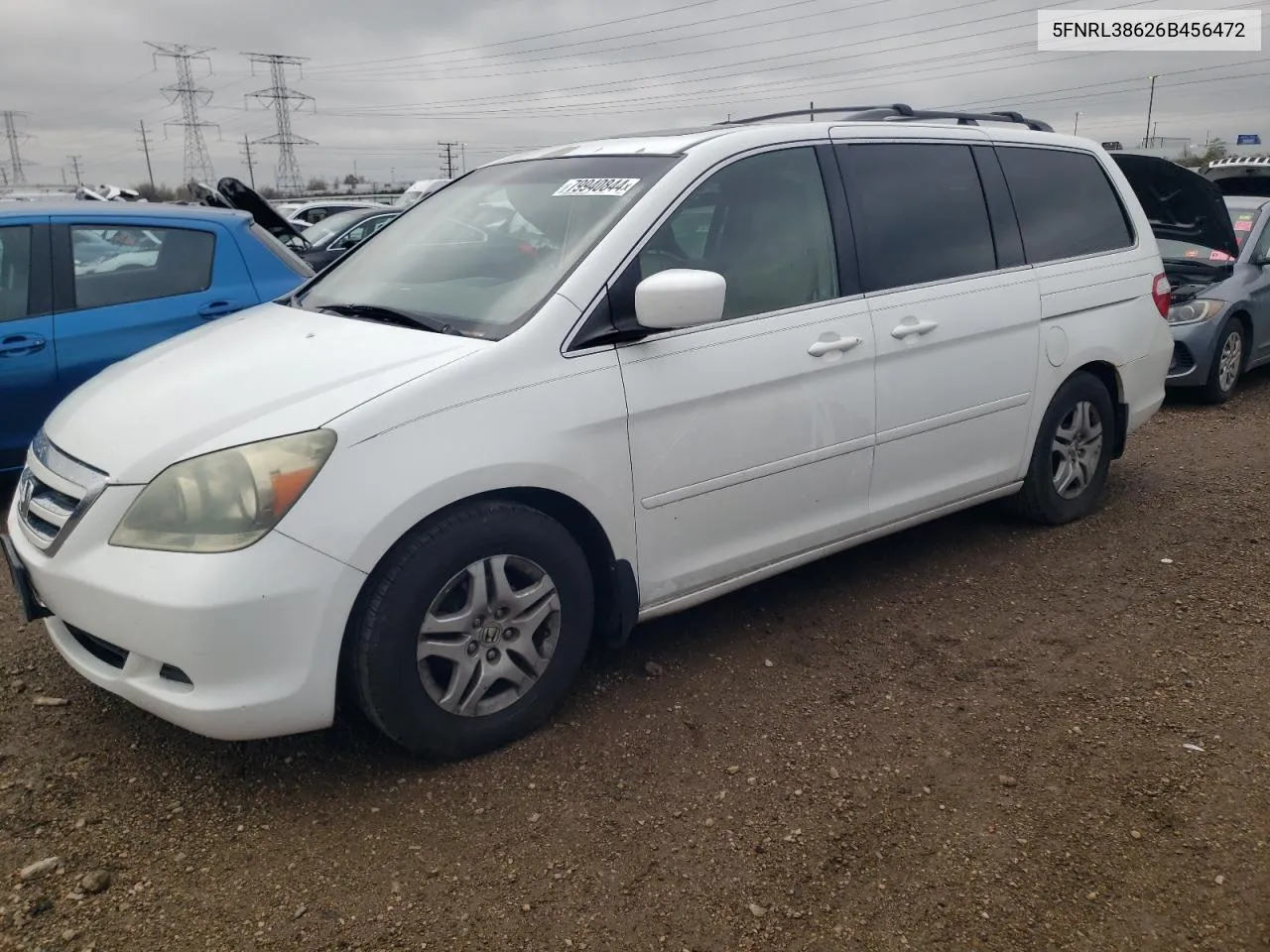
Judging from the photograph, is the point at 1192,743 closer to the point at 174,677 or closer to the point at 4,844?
the point at 174,677

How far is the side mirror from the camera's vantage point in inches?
116

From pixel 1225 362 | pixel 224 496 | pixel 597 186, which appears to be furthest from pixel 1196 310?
pixel 224 496

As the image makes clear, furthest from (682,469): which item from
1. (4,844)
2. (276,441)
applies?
(4,844)

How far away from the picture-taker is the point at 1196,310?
7.73m

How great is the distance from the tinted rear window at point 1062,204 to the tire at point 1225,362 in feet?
11.4

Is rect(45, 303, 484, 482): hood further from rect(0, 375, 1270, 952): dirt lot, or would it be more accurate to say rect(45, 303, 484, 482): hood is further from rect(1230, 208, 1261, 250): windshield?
rect(1230, 208, 1261, 250): windshield

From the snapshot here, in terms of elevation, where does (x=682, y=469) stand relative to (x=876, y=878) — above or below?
above

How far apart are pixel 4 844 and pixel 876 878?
2175 mm

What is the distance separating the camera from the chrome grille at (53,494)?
8.93 feet

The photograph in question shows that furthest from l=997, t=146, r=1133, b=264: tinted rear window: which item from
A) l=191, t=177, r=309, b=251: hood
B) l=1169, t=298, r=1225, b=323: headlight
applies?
l=191, t=177, r=309, b=251: hood

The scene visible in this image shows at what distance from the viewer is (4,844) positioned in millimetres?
2600

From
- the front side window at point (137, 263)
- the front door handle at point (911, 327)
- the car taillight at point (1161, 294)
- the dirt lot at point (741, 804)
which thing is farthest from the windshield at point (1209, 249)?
the front side window at point (137, 263)

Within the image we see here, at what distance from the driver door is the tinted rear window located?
3.83 feet

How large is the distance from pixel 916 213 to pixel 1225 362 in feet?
16.9
